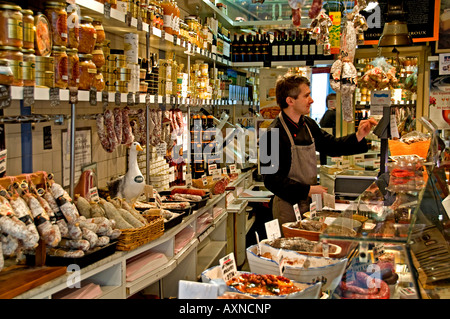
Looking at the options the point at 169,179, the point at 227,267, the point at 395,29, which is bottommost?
the point at 227,267

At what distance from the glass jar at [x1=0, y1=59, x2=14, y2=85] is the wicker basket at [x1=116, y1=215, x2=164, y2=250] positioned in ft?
3.47

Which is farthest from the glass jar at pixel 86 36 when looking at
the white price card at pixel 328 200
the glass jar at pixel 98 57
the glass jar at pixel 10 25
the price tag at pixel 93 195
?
the white price card at pixel 328 200

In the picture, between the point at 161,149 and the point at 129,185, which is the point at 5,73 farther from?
the point at 161,149

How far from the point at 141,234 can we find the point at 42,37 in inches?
48.4

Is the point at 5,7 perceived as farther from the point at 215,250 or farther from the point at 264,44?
the point at 264,44

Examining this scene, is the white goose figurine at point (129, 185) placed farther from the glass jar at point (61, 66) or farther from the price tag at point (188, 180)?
the price tag at point (188, 180)

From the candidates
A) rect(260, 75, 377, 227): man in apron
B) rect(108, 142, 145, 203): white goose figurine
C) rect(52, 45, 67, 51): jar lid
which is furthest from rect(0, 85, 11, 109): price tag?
rect(260, 75, 377, 227): man in apron

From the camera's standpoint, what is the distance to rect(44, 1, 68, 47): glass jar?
2.73 meters

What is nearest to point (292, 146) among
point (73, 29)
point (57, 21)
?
point (73, 29)

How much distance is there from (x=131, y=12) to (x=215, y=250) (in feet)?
8.74

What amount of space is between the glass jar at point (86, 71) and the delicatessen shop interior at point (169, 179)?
0.01 metres

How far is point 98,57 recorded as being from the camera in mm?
3203

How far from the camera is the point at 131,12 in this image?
3582 millimetres

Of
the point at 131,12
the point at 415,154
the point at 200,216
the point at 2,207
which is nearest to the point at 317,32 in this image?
the point at 415,154
